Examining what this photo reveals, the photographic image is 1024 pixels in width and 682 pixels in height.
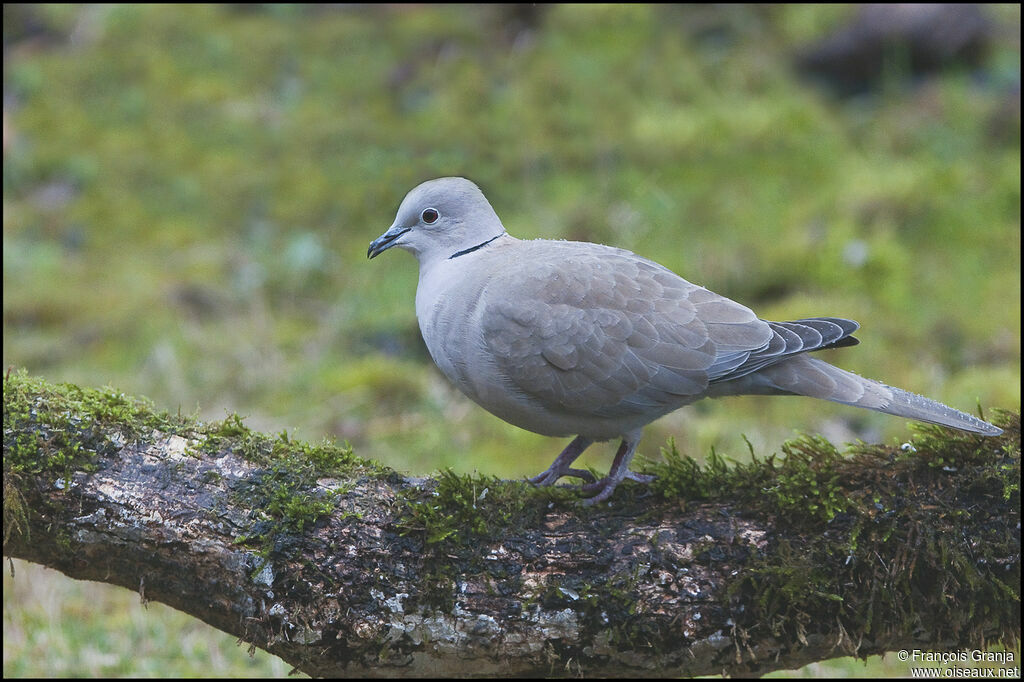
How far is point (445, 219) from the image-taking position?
443 cm

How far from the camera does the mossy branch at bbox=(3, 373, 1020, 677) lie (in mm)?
3252

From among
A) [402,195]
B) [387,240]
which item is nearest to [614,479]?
[387,240]

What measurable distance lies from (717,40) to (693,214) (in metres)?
2.89

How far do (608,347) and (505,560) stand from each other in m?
0.93

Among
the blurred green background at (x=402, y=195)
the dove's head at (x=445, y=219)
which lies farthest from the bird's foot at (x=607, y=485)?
the blurred green background at (x=402, y=195)

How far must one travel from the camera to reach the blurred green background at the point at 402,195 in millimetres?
7051

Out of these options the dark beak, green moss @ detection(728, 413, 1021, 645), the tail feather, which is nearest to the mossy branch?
green moss @ detection(728, 413, 1021, 645)

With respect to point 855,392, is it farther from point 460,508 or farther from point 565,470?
point 460,508

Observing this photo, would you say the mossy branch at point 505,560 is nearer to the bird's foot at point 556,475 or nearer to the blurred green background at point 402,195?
the bird's foot at point 556,475

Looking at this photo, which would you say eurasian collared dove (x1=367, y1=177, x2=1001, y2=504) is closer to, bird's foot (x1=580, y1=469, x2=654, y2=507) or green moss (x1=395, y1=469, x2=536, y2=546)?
bird's foot (x1=580, y1=469, x2=654, y2=507)

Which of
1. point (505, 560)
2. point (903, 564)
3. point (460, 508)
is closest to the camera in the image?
point (903, 564)

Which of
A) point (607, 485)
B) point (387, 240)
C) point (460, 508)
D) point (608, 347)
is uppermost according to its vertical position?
point (387, 240)

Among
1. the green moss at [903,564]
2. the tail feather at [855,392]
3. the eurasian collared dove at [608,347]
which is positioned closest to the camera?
the green moss at [903,564]

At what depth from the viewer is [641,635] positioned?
3.28 meters
